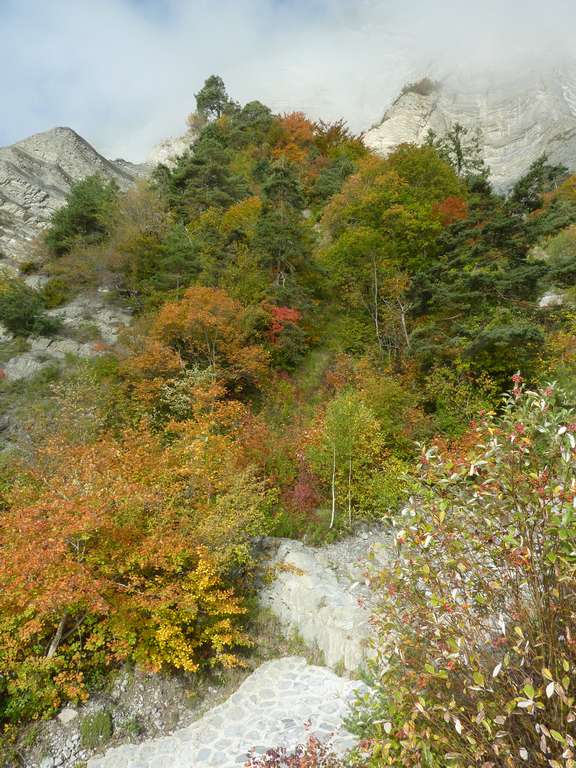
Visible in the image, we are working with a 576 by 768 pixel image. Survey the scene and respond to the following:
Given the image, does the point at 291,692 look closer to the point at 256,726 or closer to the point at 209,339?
the point at 256,726

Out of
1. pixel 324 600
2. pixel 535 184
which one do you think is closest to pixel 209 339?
pixel 324 600

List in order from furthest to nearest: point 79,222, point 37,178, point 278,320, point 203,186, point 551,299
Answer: point 37,178 < point 203,186 < point 79,222 < point 278,320 < point 551,299

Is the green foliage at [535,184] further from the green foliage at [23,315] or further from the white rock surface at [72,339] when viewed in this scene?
the green foliage at [23,315]

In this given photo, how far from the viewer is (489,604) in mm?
3582

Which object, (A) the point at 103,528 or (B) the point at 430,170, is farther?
(B) the point at 430,170

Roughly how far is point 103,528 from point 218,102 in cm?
6033

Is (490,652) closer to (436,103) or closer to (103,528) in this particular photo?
(103,528)

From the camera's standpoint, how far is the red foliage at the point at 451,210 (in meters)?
24.9

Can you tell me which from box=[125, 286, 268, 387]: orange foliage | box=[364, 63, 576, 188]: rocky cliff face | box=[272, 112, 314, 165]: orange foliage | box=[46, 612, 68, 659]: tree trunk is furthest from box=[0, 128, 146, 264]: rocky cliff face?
box=[364, 63, 576, 188]: rocky cliff face

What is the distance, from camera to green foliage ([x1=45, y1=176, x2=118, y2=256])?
88.3 feet

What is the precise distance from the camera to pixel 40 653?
8.56 meters

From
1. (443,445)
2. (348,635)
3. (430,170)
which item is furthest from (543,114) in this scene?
(348,635)

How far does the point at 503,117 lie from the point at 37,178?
159ft

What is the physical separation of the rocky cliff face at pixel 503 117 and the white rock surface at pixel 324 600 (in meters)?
41.2
